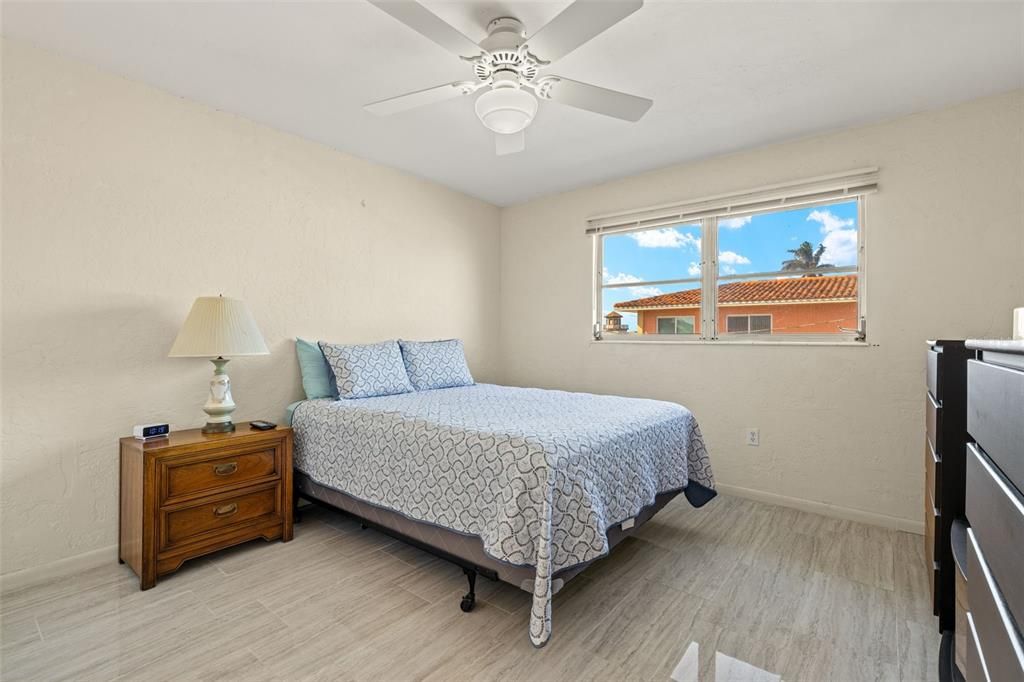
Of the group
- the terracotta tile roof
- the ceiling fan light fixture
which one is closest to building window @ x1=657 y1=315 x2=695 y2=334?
the terracotta tile roof

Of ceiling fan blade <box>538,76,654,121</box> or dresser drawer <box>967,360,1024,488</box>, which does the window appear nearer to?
ceiling fan blade <box>538,76,654,121</box>

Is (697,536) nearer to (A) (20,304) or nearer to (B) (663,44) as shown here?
(B) (663,44)

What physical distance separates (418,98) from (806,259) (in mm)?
2662

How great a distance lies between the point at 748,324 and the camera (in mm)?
3316

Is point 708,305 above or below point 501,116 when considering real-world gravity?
below

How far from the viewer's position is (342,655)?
162 centimetres

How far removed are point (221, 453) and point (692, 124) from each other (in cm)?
318

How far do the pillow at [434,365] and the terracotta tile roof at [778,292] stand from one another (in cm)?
166

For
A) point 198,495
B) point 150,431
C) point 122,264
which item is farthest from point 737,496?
point 122,264

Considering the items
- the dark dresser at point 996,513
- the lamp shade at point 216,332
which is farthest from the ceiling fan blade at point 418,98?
the dark dresser at point 996,513

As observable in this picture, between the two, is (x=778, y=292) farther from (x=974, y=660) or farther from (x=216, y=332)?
(x=216, y=332)

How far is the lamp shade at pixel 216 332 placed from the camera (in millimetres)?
2250

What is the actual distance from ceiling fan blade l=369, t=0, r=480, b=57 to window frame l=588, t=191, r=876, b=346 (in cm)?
231

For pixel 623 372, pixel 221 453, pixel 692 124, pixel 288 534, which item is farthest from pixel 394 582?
pixel 692 124
